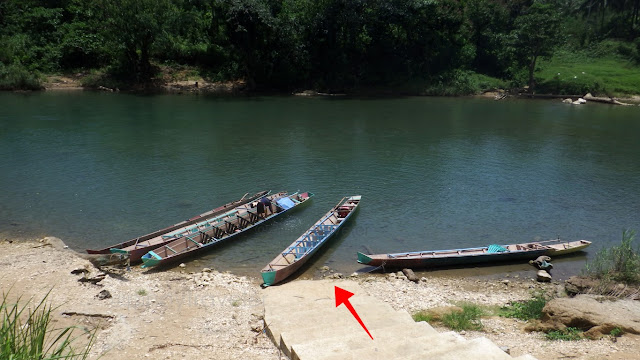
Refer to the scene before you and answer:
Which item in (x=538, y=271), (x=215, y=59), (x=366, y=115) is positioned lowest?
(x=538, y=271)

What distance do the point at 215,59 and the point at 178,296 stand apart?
5450 cm

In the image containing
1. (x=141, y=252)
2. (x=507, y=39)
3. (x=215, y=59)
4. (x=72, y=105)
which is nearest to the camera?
(x=141, y=252)

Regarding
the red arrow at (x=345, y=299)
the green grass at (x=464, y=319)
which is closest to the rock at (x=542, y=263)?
the green grass at (x=464, y=319)

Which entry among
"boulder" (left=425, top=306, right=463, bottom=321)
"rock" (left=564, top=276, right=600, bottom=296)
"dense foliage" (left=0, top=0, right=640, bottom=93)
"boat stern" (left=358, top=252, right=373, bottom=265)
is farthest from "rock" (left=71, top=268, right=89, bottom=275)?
"dense foliage" (left=0, top=0, right=640, bottom=93)

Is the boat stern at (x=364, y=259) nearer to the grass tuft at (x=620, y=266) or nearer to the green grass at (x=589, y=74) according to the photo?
the grass tuft at (x=620, y=266)

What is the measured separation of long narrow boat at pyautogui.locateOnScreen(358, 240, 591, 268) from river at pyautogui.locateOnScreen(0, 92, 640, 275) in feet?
1.66

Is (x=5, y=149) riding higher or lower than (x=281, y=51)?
lower

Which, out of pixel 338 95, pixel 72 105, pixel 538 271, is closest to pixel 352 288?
pixel 538 271

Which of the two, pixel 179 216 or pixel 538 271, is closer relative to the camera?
pixel 538 271

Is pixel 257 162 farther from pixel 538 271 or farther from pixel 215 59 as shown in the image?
pixel 215 59

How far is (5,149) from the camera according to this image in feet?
102

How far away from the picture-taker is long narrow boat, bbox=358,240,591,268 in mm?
18000

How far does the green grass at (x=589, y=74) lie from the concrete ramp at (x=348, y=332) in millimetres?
55207

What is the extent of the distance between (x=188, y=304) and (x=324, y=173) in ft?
51.8
